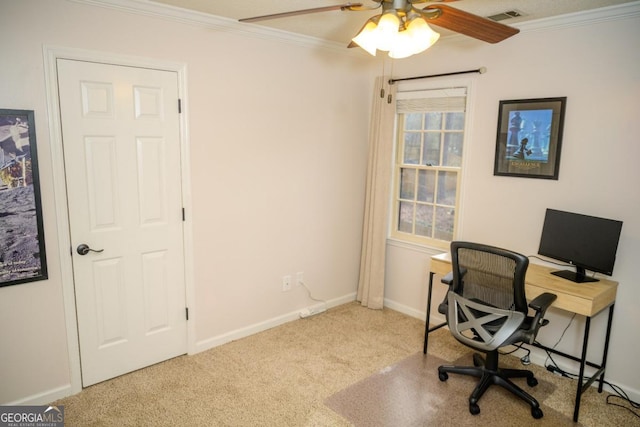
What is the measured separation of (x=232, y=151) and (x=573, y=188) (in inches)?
96.2

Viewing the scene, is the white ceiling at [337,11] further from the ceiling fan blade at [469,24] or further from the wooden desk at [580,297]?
the wooden desk at [580,297]

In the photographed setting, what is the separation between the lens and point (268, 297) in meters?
3.63

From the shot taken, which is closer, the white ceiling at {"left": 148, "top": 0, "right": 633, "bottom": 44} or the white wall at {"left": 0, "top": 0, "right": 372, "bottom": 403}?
the white wall at {"left": 0, "top": 0, "right": 372, "bottom": 403}

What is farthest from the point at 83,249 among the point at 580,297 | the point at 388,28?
the point at 580,297

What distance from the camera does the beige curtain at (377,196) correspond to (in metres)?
3.86

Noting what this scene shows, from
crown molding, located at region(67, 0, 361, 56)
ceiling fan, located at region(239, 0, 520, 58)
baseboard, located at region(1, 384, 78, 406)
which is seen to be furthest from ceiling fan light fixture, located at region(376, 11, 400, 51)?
baseboard, located at region(1, 384, 78, 406)

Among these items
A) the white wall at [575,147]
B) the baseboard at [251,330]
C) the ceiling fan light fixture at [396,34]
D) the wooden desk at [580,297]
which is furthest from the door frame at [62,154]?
the wooden desk at [580,297]

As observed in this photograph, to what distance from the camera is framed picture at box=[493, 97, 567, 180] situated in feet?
9.62

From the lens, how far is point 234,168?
10.6 ft

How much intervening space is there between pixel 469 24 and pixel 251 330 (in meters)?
2.75

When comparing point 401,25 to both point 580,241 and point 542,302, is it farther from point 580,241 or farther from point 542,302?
point 580,241

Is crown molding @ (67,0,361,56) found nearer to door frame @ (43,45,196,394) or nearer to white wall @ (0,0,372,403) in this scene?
white wall @ (0,0,372,403)

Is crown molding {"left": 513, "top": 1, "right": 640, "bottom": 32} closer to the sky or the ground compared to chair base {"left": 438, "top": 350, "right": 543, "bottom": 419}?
closer to the sky

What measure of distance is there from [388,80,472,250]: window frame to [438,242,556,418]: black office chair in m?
0.96
